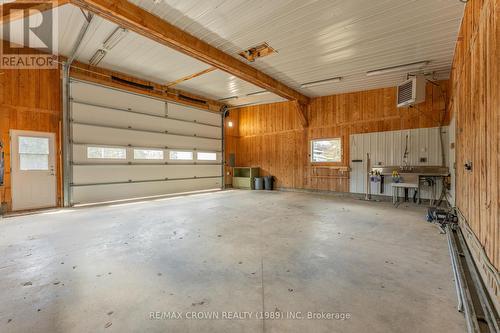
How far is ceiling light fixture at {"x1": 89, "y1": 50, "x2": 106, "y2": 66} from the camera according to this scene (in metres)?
5.58

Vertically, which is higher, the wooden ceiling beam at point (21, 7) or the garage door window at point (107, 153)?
the wooden ceiling beam at point (21, 7)

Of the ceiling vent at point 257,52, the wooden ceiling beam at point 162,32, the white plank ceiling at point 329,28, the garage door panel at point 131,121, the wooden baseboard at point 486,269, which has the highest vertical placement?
the ceiling vent at point 257,52

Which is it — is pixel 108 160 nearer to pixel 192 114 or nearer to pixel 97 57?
pixel 97 57

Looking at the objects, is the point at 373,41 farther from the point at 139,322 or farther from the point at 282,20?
the point at 139,322

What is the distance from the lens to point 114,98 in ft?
22.8

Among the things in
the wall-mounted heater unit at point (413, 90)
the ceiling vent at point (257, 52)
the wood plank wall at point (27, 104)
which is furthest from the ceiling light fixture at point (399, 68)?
the wood plank wall at point (27, 104)

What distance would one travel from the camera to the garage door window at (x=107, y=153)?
654 cm

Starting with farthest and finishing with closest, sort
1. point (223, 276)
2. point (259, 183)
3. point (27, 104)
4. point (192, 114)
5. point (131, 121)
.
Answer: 1. point (259, 183)
2. point (192, 114)
3. point (131, 121)
4. point (27, 104)
5. point (223, 276)

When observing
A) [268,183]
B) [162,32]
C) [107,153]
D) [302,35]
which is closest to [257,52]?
[302,35]

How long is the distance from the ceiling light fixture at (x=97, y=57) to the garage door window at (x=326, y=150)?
24.7ft

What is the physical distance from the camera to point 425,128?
6.69 metres

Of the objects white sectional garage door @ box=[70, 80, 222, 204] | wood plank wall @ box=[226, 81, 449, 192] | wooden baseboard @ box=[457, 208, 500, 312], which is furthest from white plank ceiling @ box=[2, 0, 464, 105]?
wooden baseboard @ box=[457, 208, 500, 312]

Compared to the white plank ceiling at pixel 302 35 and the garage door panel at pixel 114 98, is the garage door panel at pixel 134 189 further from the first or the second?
the white plank ceiling at pixel 302 35

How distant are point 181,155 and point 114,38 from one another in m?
4.69
